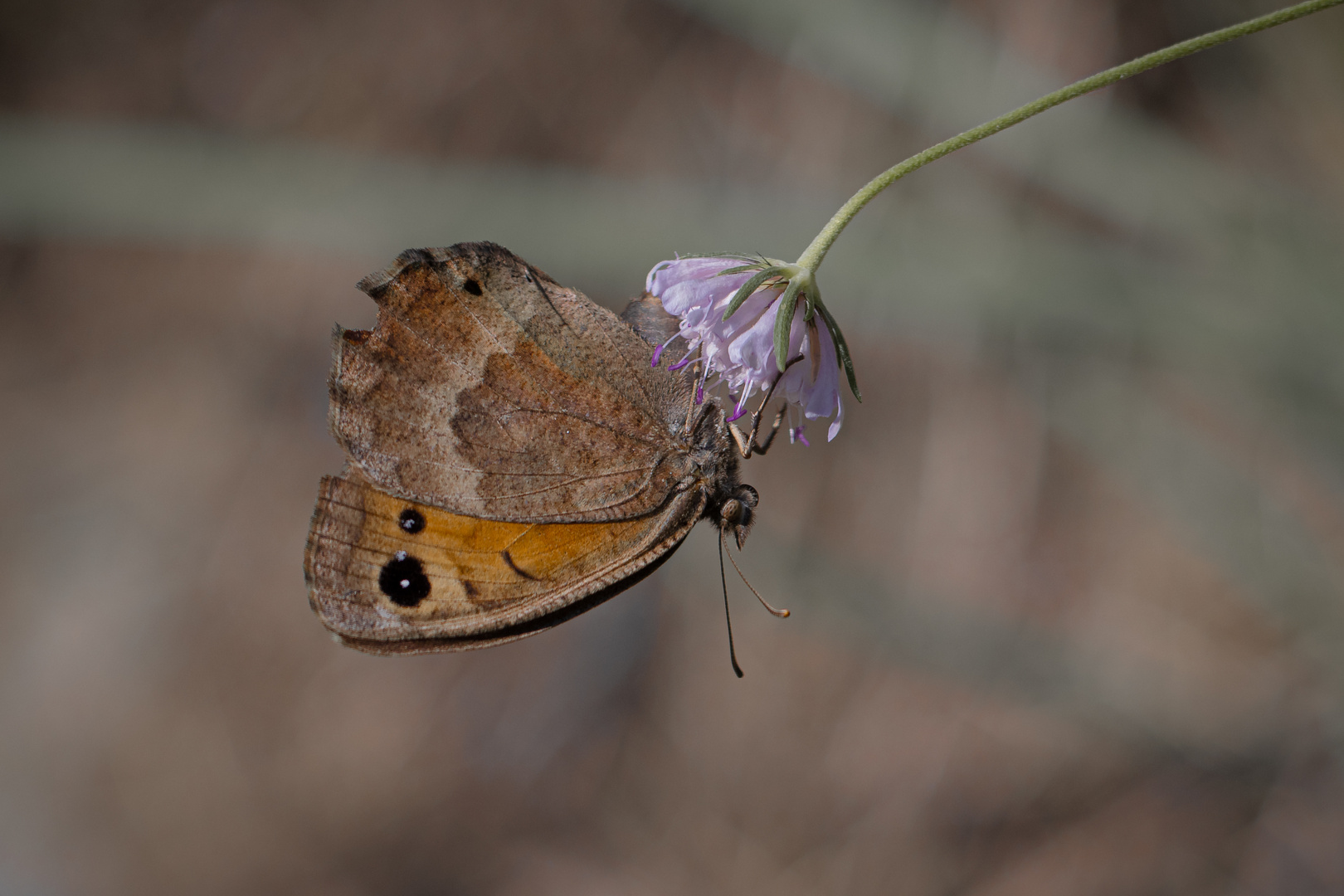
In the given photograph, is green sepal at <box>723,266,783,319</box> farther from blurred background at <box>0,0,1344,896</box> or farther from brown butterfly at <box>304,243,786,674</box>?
→ blurred background at <box>0,0,1344,896</box>

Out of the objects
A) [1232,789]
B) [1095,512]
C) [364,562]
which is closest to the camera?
[364,562]

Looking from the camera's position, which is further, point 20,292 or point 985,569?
point 20,292

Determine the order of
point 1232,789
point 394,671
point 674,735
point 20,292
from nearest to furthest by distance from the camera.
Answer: point 1232,789, point 674,735, point 394,671, point 20,292

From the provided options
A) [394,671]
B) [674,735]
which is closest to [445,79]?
[394,671]

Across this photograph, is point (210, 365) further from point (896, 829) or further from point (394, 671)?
point (896, 829)

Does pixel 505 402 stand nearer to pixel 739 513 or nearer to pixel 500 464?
pixel 500 464

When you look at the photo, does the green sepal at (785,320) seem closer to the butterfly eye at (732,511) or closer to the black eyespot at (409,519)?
Result: the butterfly eye at (732,511)

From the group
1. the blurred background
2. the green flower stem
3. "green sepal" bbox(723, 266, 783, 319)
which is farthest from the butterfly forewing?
the blurred background
